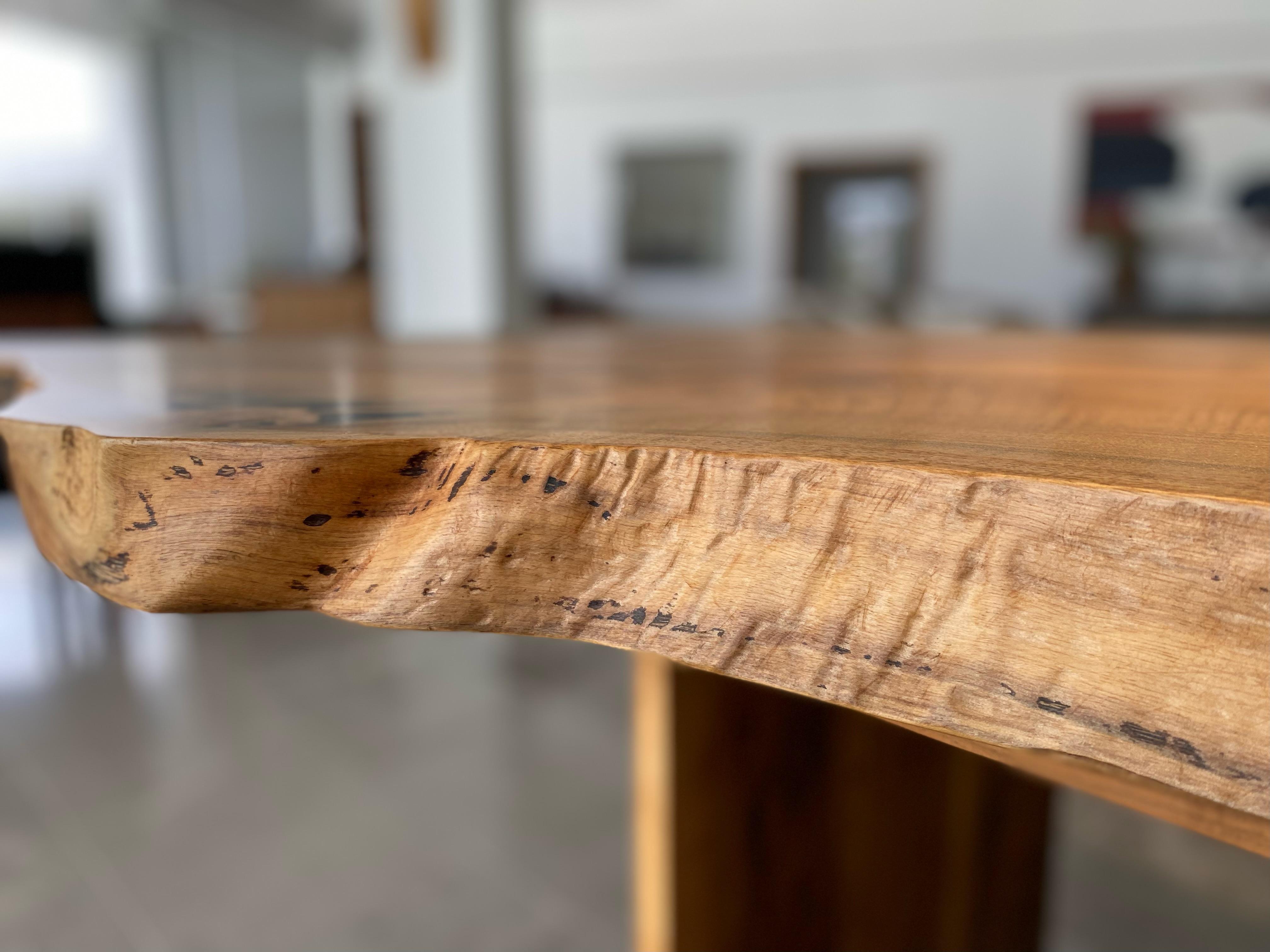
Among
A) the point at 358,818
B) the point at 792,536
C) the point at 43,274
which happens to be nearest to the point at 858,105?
the point at 43,274

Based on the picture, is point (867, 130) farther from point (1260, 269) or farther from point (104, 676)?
point (104, 676)

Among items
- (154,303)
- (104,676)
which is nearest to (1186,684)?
(104,676)

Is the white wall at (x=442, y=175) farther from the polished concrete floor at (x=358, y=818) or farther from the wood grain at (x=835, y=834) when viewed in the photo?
the wood grain at (x=835, y=834)

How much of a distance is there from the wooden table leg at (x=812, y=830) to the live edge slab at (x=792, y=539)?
0.24 m

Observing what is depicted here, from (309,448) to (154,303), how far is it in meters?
6.21

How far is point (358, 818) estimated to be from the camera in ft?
3.97

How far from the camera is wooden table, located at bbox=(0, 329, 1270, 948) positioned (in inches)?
8.6

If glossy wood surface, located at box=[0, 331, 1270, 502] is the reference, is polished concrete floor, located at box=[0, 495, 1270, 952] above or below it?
below

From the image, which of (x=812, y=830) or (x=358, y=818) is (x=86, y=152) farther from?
(x=812, y=830)

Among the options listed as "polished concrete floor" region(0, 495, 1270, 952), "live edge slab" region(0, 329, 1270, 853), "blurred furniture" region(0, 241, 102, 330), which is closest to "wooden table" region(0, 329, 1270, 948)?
"live edge slab" region(0, 329, 1270, 853)

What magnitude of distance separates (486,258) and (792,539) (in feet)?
9.12

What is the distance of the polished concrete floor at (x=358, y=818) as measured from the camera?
1.03 metres

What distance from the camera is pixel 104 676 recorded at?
1645mm

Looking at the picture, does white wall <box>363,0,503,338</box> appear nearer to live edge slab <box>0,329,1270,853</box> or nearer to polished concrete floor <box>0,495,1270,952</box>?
polished concrete floor <box>0,495,1270,952</box>
